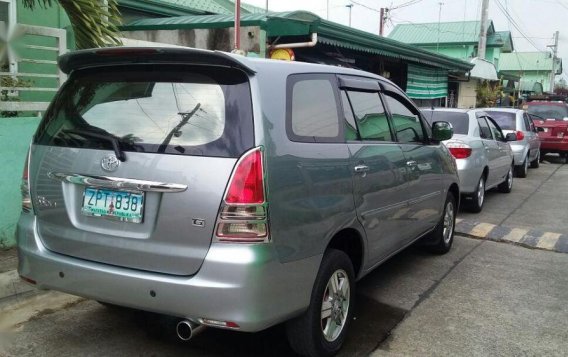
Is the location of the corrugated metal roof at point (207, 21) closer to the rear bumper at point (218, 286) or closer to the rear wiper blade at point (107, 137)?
the rear wiper blade at point (107, 137)

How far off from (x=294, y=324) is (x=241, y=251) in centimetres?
72

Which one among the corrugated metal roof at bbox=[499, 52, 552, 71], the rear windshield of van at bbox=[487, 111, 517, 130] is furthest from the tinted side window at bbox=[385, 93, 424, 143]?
the corrugated metal roof at bbox=[499, 52, 552, 71]

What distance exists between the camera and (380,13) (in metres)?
31.9

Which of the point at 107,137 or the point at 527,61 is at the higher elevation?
the point at 527,61

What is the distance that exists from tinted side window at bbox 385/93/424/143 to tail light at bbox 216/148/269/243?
2.08m

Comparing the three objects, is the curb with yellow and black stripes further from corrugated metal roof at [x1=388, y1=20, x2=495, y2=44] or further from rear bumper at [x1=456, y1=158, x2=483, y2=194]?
corrugated metal roof at [x1=388, y1=20, x2=495, y2=44]

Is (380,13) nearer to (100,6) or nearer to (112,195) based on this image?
(100,6)

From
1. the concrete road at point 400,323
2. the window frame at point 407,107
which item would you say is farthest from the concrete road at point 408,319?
the window frame at point 407,107

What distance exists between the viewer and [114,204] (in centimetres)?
283

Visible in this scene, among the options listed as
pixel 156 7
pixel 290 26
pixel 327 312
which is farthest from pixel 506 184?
pixel 327 312

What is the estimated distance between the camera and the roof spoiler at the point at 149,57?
2801mm

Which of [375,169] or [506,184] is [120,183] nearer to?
[375,169]

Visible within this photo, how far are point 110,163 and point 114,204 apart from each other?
22cm

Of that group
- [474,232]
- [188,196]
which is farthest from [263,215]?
[474,232]
